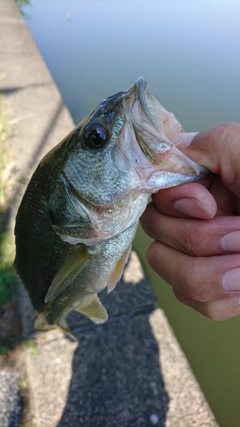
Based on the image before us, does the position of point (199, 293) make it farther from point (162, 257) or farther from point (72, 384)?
point (72, 384)

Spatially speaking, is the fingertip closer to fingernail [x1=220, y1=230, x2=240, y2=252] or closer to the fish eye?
fingernail [x1=220, y1=230, x2=240, y2=252]

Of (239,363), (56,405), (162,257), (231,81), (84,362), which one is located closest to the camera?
(162,257)

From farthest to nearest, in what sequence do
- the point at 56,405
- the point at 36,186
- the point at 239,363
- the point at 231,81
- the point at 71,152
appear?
the point at 231,81 < the point at 239,363 < the point at 56,405 < the point at 36,186 < the point at 71,152

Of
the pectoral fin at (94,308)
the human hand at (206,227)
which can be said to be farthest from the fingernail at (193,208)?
the pectoral fin at (94,308)

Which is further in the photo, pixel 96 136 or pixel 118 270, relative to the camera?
pixel 118 270

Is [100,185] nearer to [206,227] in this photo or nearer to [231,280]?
[206,227]

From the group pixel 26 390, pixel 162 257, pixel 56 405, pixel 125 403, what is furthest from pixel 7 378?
pixel 162 257

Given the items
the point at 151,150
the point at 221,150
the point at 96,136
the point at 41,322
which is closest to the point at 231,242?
the point at 221,150
